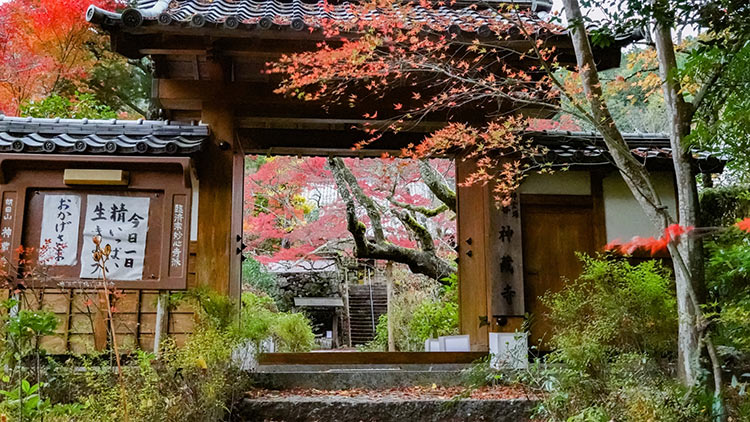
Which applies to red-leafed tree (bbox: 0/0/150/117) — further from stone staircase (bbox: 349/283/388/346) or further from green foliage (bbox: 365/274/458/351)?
stone staircase (bbox: 349/283/388/346)

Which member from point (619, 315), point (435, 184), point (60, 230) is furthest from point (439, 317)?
point (60, 230)

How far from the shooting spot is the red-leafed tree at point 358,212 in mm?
11547

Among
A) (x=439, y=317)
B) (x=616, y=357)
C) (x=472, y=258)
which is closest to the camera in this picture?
(x=616, y=357)

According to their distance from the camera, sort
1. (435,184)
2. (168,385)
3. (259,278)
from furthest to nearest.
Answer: (259,278) < (435,184) < (168,385)

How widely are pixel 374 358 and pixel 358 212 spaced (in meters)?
6.56

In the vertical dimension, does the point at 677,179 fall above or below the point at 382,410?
above

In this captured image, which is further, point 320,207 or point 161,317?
point 320,207

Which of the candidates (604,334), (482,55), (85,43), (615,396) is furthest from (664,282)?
(85,43)

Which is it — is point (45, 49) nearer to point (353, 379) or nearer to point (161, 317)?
point (161, 317)

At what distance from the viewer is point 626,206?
24.0 ft

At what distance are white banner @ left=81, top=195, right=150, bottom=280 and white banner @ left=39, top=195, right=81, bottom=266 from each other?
0.37ft

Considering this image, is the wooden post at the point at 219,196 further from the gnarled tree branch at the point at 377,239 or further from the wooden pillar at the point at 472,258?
the gnarled tree branch at the point at 377,239

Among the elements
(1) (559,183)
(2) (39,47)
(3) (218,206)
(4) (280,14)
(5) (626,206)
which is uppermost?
(2) (39,47)

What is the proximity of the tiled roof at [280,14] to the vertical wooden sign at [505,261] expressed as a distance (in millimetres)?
2073
